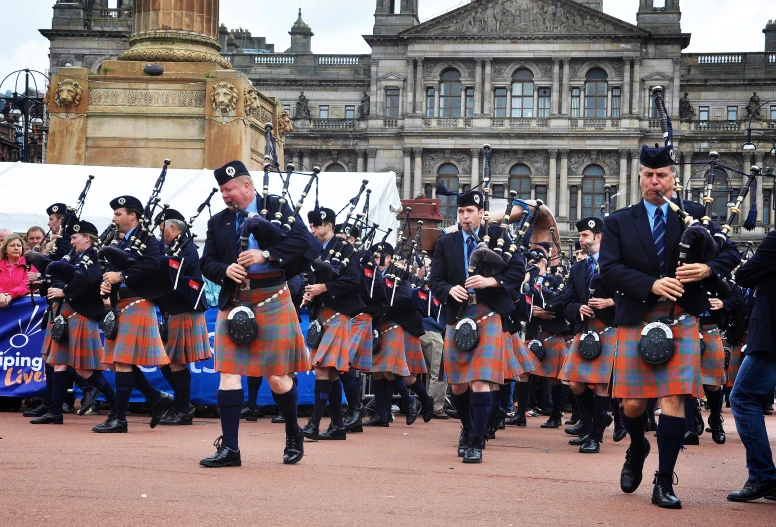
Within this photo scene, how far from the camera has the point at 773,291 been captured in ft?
26.1

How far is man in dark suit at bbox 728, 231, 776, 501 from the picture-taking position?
7.86 m

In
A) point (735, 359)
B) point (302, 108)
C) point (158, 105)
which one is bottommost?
point (735, 359)

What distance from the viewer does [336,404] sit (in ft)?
37.7

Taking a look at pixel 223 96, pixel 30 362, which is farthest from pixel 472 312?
pixel 223 96

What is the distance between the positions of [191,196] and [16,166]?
126 inches

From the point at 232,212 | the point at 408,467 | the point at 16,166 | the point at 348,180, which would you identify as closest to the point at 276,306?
the point at 232,212

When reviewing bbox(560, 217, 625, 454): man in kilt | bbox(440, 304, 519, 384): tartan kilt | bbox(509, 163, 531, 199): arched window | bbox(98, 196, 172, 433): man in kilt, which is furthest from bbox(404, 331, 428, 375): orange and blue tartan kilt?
bbox(509, 163, 531, 199): arched window

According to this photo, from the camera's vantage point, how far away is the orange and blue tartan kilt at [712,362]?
41.1ft

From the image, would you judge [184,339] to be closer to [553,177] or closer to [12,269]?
[12,269]

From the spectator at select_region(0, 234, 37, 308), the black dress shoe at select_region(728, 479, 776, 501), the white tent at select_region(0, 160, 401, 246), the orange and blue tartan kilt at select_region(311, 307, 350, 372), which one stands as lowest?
the black dress shoe at select_region(728, 479, 776, 501)

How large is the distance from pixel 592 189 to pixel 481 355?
2604 inches

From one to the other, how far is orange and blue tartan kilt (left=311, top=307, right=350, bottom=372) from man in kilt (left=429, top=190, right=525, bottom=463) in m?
1.65

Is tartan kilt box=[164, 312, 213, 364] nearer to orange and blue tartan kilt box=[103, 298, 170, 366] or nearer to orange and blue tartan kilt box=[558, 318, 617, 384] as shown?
orange and blue tartan kilt box=[103, 298, 170, 366]

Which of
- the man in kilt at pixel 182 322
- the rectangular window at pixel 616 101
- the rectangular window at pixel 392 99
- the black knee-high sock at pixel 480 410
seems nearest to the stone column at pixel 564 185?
the rectangular window at pixel 616 101
